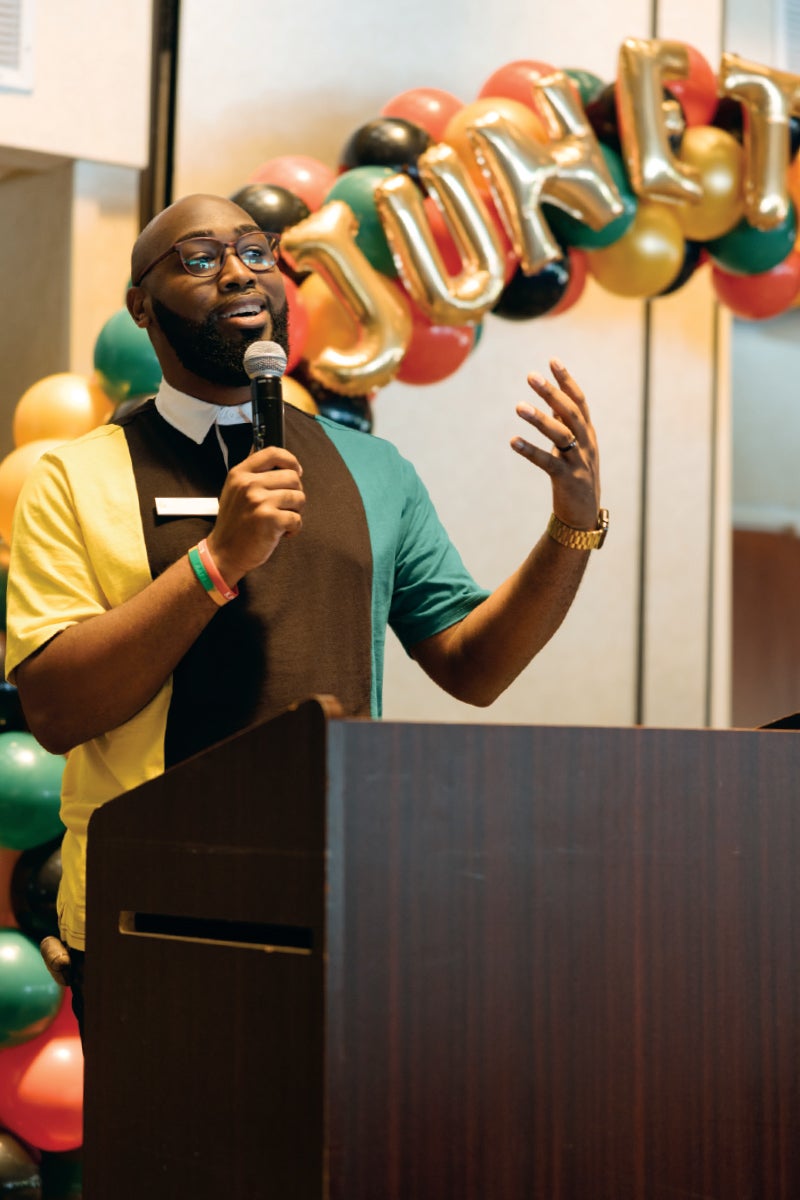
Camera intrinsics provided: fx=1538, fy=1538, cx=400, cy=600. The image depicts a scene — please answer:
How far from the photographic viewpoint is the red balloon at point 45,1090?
2.69 meters

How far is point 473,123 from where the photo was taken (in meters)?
3.12

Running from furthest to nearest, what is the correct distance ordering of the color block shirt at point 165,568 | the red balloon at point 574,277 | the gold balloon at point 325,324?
the red balloon at point 574,277 → the gold balloon at point 325,324 → the color block shirt at point 165,568

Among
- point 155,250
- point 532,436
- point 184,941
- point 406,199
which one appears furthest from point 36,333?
point 184,941

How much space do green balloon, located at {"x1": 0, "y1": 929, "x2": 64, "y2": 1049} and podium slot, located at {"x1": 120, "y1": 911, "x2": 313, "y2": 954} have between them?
1.46m

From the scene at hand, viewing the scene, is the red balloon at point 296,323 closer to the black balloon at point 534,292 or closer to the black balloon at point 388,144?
the black balloon at point 388,144

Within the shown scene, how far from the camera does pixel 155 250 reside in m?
1.70

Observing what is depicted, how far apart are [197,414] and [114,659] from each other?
35 cm

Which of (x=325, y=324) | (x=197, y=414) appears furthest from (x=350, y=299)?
(x=197, y=414)

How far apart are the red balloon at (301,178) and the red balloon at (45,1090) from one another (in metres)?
1.62

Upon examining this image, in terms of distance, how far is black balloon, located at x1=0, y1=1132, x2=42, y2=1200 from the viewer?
2.71 metres

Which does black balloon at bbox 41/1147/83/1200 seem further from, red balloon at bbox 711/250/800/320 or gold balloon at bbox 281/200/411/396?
red balloon at bbox 711/250/800/320

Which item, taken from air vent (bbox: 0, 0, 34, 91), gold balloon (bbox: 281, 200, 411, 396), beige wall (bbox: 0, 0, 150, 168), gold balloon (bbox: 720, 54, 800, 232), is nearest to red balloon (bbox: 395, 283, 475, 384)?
gold balloon (bbox: 281, 200, 411, 396)

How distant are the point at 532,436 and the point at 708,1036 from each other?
130 inches

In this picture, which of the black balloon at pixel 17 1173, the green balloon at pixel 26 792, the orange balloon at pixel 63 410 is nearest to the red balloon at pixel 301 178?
the orange balloon at pixel 63 410
